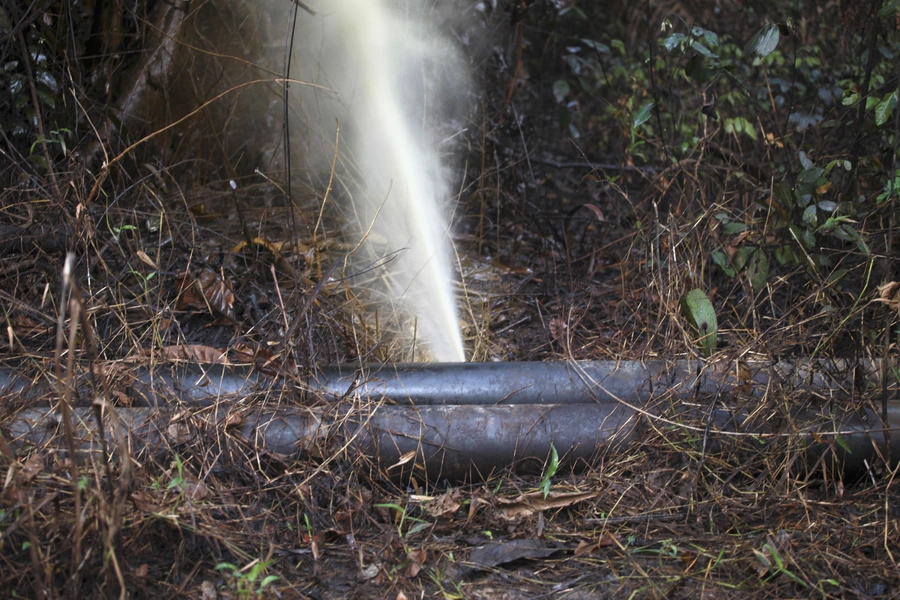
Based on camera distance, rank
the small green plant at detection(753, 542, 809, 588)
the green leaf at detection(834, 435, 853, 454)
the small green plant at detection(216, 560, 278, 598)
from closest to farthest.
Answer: the small green plant at detection(216, 560, 278, 598) → the small green plant at detection(753, 542, 809, 588) → the green leaf at detection(834, 435, 853, 454)

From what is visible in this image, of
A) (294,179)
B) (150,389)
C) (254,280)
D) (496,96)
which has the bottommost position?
(150,389)

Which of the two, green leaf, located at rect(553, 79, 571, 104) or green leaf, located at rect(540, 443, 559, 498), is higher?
green leaf, located at rect(553, 79, 571, 104)

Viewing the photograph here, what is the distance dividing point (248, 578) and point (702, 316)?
204 centimetres

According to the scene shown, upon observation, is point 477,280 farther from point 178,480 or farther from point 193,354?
point 178,480

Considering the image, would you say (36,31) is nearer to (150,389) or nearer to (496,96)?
(150,389)

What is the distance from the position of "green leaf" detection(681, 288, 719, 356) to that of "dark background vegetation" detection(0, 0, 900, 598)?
0.03 m

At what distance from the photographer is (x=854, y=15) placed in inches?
183

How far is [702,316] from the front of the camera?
2.97 metres

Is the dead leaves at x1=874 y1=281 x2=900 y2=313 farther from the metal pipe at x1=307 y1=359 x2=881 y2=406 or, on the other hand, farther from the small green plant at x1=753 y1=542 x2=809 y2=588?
the small green plant at x1=753 y1=542 x2=809 y2=588

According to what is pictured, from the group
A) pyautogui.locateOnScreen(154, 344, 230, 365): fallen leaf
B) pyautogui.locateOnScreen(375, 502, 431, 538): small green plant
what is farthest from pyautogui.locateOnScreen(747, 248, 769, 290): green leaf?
pyautogui.locateOnScreen(154, 344, 230, 365): fallen leaf

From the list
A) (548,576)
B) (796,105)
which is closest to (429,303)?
(548,576)

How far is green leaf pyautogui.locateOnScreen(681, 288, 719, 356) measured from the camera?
294 centimetres

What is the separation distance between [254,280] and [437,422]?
1533mm

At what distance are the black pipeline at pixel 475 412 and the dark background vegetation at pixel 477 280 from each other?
7 cm
